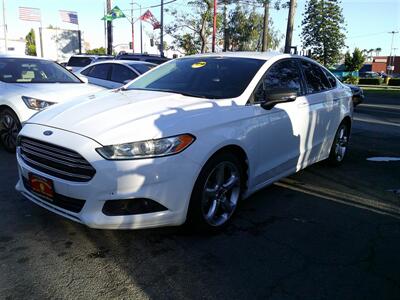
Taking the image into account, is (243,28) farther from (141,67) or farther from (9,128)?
(9,128)

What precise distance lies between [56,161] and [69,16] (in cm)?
3997

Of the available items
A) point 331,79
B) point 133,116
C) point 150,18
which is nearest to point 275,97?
point 133,116

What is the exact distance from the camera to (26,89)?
6160mm

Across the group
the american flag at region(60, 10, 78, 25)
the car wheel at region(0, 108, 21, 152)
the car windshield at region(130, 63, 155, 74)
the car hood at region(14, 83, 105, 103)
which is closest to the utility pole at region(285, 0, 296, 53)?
the car windshield at region(130, 63, 155, 74)

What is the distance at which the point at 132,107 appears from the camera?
138 inches

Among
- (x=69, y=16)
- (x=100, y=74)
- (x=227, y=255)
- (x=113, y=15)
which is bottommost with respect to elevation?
(x=227, y=255)

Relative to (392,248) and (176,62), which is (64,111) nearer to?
(176,62)

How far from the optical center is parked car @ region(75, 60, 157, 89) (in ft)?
31.0

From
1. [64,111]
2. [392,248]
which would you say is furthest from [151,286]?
[392,248]

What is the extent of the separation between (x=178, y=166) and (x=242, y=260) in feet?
2.99

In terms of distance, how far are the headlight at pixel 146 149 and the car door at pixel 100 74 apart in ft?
22.7

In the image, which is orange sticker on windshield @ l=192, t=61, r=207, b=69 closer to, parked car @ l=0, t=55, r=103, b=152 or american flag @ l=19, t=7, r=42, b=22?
parked car @ l=0, t=55, r=103, b=152

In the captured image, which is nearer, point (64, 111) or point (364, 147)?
point (64, 111)

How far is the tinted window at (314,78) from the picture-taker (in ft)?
16.4
